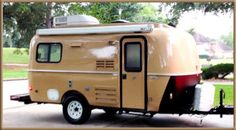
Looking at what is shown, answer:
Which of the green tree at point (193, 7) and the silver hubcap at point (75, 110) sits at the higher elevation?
the green tree at point (193, 7)

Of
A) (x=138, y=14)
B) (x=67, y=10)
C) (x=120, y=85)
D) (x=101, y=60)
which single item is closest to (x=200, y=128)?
(x=120, y=85)

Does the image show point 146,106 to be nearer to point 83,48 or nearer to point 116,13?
point 83,48

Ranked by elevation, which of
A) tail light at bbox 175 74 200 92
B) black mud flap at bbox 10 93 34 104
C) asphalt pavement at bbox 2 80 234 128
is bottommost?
asphalt pavement at bbox 2 80 234 128

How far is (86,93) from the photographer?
30.6 feet

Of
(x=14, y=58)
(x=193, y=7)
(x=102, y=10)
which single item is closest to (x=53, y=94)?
(x=193, y=7)

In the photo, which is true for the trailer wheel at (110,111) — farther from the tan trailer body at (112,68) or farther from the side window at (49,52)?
the side window at (49,52)

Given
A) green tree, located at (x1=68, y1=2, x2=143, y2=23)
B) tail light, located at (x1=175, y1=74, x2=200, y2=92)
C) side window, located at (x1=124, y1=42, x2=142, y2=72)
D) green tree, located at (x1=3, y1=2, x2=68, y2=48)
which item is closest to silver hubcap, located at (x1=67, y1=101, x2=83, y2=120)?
side window, located at (x1=124, y1=42, x2=142, y2=72)

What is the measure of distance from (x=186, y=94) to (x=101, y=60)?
1.87m

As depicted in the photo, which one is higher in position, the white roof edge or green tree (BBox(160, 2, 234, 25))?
green tree (BBox(160, 2, 234, 25))

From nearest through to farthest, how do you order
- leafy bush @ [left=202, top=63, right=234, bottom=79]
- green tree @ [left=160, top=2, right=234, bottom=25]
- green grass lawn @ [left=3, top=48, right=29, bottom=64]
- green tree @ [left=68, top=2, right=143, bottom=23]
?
green tree @ [left=160, top=2, right=234, bottom=25]
green tree @ [left=68, top=2, right=143, bottom=23]
leafy bush @ [left=202, top=63, right=234, bottom=79]
green grass lawn @ [left=3, top=48, right=29, bottom=64]

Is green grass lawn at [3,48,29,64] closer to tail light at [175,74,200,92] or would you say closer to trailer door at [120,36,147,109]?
trailer door at [120,36,147,109]

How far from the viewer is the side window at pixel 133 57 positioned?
343 inches

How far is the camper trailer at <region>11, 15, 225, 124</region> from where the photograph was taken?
28.2 feet

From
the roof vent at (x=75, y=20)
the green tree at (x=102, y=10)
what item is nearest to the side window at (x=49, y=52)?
the roof vent at (x=75, y=20)
